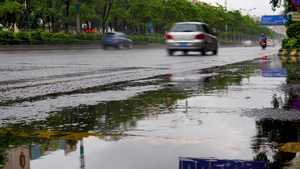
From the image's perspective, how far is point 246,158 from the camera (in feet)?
10.2

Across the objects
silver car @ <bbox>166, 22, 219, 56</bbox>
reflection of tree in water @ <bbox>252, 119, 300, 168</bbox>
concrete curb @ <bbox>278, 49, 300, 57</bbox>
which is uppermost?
silver car @ <bbox>166, 22, 219, 56</bbox>

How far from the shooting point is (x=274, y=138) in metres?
3.72

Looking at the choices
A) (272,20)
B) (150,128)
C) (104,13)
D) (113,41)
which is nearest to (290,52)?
(113,41)

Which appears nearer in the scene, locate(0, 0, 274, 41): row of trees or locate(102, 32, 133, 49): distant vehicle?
locate(102, 32, 133, 49): distant vehicle

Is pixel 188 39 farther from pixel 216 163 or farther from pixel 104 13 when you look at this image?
pixel 104 13

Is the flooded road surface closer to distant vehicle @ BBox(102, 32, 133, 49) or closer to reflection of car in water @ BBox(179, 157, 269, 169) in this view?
reflection of car in water @ BBox(179, 157, 269, 169)

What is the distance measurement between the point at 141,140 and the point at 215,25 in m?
98.4

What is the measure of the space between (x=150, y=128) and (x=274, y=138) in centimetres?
108

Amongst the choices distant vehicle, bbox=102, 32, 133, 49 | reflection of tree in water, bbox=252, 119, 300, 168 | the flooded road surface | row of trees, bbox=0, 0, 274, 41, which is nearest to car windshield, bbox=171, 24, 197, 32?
distant vehicle, bbox=102, 32, 133, 49

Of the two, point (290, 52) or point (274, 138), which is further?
point (290, 52)

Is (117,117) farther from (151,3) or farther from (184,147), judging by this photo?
(151,3)

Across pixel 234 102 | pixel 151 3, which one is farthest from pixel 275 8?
pixel 151 3

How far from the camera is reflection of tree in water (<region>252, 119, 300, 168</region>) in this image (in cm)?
313

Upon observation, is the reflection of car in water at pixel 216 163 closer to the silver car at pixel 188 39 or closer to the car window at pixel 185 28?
the silver car at pixel 188 39
